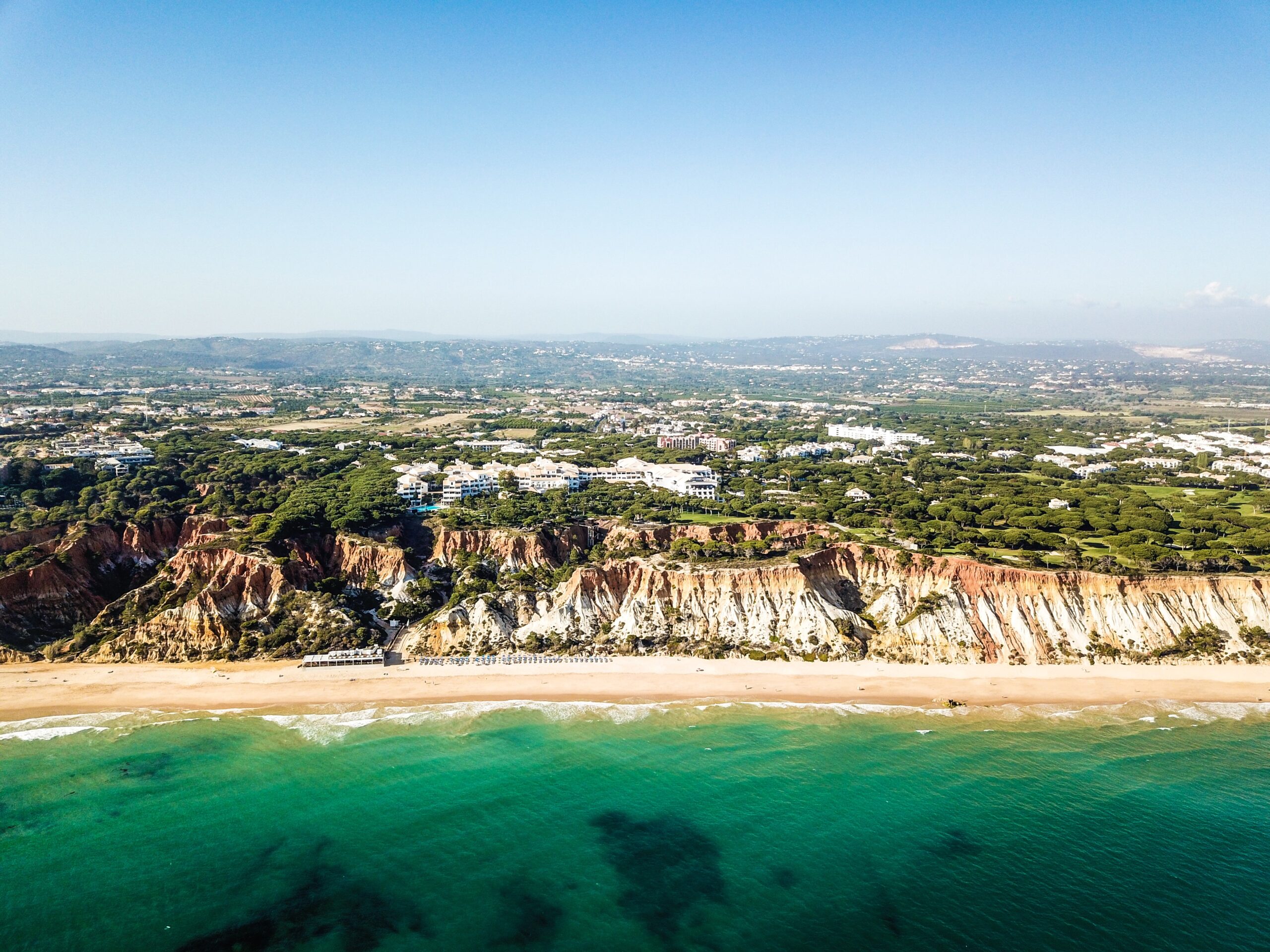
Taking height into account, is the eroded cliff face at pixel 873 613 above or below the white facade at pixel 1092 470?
below

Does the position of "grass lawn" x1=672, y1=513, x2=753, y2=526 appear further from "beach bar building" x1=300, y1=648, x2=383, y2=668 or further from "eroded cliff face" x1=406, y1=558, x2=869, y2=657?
"beach bar building" x1=300, y1=648, x2=383, y2=668

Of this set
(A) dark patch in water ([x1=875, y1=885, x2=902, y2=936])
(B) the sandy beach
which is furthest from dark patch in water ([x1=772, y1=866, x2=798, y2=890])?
(B) the sandy beach

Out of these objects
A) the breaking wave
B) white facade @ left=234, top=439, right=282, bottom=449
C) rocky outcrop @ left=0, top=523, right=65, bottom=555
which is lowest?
the breaking wave

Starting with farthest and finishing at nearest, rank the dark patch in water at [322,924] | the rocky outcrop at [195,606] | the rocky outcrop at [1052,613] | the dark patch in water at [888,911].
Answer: the rocky outcrop at [1052,613], the rocky outcrop at [195,606], the dark patch in water at [888,911], the dark patch in water at [322,924]

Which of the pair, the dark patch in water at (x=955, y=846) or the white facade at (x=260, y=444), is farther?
the white facade at (x=260, y=444)

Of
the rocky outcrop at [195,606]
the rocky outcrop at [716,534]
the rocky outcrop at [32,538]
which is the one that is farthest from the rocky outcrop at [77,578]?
the rocky outcrop at [716,534]

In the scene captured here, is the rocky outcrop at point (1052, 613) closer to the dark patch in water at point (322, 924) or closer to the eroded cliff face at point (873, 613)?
the eroded cliff face at point (873, 613)

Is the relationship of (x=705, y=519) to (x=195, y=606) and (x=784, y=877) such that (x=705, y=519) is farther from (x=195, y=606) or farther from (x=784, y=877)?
(x=195, y=606)
